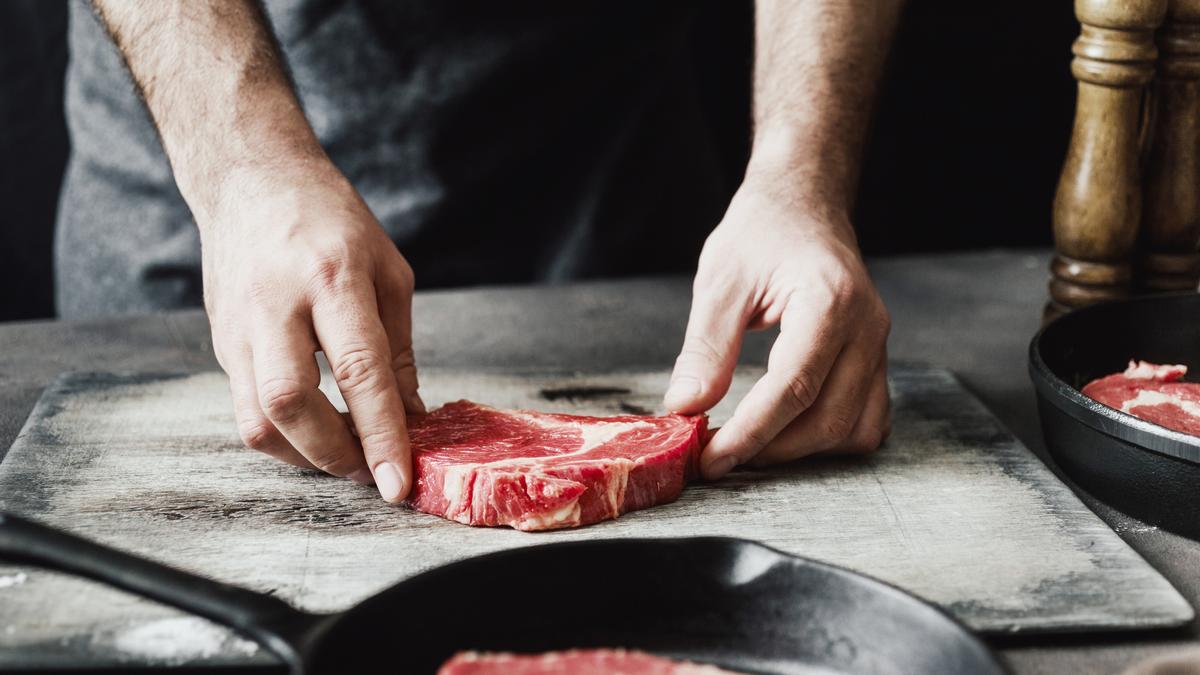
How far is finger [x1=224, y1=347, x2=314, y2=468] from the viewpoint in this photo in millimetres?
1505

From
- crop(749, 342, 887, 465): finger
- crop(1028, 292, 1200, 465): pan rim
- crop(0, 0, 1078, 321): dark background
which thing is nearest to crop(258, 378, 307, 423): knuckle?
crop(749, 342, 887, 465): finger

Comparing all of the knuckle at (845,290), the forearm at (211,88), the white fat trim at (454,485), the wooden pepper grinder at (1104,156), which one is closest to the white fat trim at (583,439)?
the white fat trim at (454,485)

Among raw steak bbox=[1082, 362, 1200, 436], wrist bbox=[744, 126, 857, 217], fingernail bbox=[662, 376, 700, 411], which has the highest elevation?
wrist bbox=[744, 126, 857, 217]

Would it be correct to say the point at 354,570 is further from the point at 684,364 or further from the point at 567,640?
the point at 684,364

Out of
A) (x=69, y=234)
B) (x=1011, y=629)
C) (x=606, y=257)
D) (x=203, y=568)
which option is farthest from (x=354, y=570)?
(x=69, y=234)

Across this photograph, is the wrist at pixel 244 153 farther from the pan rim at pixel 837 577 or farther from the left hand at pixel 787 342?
the pan rim at pixel 837 577

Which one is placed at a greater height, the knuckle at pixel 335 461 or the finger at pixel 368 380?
the finger at pixel 368 380

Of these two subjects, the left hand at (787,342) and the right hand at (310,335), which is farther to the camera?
the left hand at (787,342)

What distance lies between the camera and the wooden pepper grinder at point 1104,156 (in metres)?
1.78

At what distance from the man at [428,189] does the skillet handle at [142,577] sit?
16.2 inches

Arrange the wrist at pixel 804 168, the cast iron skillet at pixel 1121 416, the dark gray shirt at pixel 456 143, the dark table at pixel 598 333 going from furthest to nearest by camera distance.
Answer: the dark gray shirt at pixel 456 143
the dark table at pixel 598 333
the wrist at pixel 804 168
the cast iron skillet at pixel 1121 416

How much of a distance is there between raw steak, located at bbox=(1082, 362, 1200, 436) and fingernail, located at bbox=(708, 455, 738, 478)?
498 mm

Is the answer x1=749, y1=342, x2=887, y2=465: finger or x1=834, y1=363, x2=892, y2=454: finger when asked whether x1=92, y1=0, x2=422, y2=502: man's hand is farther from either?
x1=834, y1=363, x2=892, y2=454: finger

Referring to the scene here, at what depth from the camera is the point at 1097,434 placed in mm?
1447
